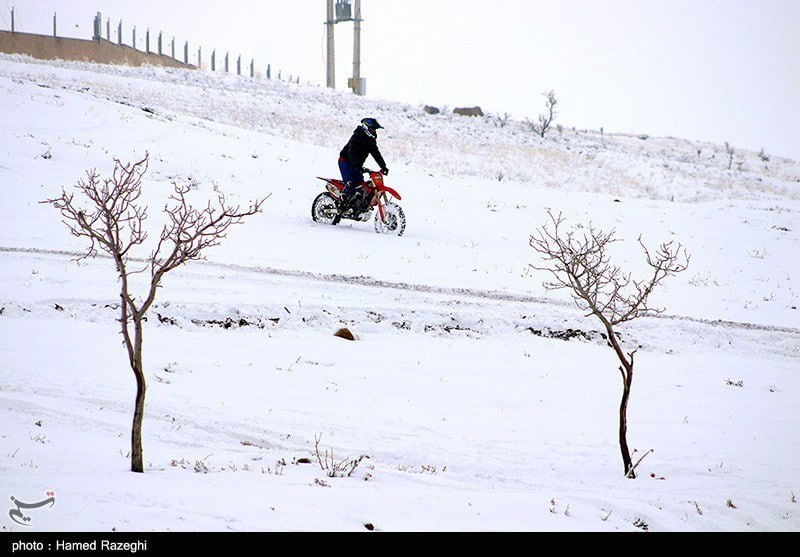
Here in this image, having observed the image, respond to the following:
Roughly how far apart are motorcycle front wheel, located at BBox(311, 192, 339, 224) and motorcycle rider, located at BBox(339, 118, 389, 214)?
48 cm

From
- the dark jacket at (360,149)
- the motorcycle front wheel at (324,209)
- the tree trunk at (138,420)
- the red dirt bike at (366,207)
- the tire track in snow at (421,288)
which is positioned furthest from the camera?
the motorcycle front wheel at (324,209)

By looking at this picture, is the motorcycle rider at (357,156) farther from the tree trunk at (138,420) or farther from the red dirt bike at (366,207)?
the tree trunk at (138,420)

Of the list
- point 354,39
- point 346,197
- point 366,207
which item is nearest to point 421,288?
point 366,207

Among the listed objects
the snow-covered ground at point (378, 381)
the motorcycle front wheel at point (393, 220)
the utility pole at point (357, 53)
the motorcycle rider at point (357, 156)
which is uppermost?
the utility pole at point (357, 53)

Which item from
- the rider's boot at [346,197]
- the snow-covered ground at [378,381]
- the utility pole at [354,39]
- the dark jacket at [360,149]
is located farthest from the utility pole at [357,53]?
the dark jacket at [360,149]

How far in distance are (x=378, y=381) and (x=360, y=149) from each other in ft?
27.8

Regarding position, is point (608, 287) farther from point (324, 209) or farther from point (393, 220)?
point (324, 209)

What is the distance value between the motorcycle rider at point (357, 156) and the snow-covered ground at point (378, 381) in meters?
0.94

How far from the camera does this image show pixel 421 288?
1227cm

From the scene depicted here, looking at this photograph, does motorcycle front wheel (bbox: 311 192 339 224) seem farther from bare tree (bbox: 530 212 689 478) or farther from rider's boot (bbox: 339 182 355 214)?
bare tree (bbox: 530 212 689 478)

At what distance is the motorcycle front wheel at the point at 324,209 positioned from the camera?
16.9 m

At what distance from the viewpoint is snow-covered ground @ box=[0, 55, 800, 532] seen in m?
5.09
